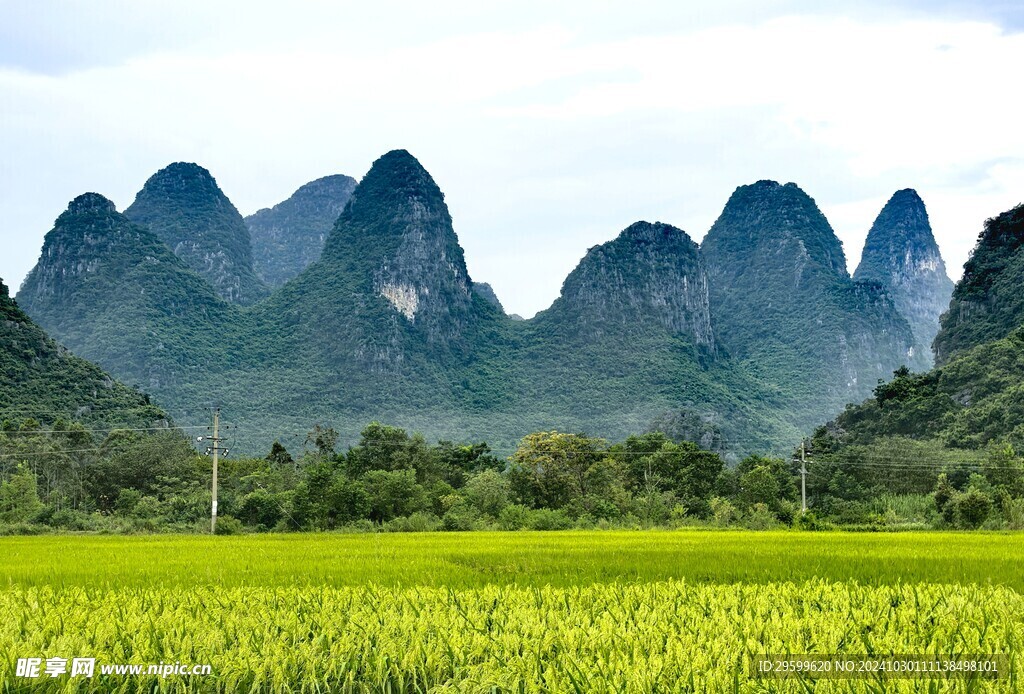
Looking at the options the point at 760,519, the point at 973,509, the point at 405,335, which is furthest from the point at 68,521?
the point at 405,335

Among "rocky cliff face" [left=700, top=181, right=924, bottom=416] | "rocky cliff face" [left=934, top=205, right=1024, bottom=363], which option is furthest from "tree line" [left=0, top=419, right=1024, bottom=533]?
"rocky cliff face" [left=700, top=181, right=924, bottom=416]

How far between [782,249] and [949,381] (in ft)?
367

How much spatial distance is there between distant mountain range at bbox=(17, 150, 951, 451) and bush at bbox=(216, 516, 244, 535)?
67.3 meters

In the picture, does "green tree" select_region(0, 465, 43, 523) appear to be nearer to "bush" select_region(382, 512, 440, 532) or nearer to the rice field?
"bush" select_region(382, 512, 440, 532)

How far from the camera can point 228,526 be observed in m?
36.8

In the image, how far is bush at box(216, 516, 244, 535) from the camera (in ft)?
120

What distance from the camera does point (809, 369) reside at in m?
154

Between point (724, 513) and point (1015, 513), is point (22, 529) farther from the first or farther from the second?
point (1015, 513)

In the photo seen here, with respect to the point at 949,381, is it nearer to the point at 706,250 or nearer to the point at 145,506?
the point at 145,506

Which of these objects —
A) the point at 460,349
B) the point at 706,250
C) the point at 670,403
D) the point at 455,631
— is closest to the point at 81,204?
the point at 460,349

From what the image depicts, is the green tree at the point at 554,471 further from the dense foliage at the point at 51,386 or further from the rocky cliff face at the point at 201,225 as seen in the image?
the rocky cliff face at the point at 201,225

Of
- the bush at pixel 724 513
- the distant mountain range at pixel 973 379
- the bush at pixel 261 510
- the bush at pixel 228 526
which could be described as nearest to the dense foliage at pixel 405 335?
the distant mountain range at pixel 973 379

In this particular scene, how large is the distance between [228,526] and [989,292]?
7840cm

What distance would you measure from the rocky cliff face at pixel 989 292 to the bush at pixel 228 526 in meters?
70.7
